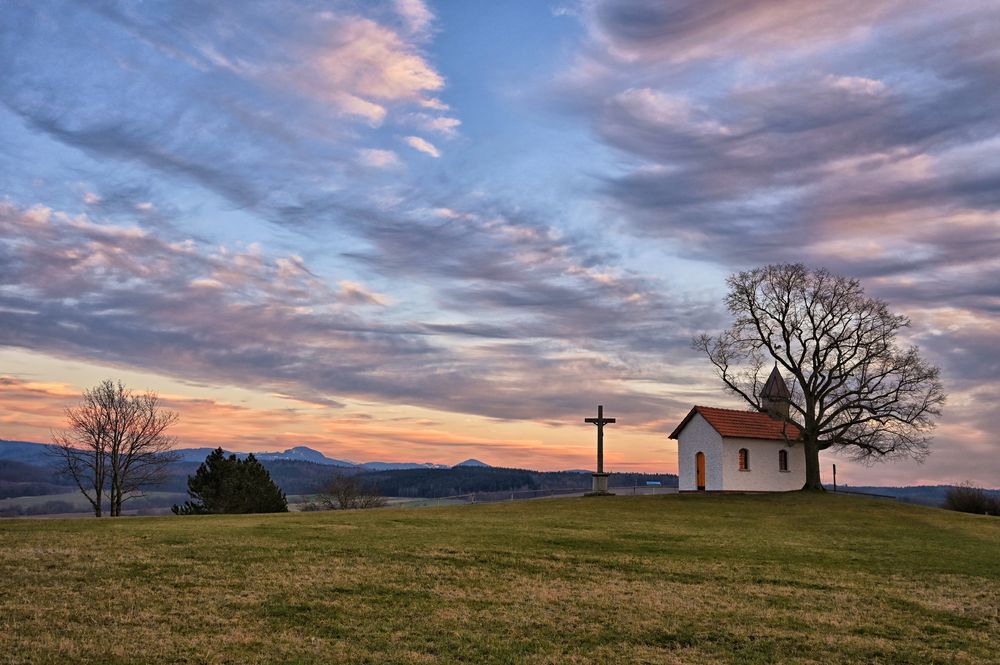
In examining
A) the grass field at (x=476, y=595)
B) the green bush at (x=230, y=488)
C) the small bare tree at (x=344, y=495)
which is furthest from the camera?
the small bare tree at (x=344, y=495)

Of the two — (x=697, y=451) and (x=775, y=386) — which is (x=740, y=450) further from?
(x=775, y=386)

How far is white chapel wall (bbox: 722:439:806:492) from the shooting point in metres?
51.5

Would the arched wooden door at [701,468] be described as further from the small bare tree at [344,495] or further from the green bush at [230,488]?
the small bare tree at [344,495]

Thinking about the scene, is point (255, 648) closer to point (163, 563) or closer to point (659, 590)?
point (163, 563)

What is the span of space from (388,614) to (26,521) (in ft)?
67.2

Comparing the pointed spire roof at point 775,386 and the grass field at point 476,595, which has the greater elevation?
the pointed spire roof at point 775,386

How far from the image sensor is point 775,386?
59.3 meters

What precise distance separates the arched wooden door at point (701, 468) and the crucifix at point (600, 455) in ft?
25.5

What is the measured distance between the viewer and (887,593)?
16922 mm

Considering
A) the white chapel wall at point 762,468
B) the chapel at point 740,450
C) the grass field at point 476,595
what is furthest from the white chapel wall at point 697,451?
the grass field at point 476,595

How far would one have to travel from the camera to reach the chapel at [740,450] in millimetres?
51562

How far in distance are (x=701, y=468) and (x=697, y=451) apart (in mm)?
1143

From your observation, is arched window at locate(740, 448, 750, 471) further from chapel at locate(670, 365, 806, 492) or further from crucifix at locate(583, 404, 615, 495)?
crucifix at locate(583, 404, 615, 495)

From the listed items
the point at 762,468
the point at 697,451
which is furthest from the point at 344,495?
the point at 762,468
